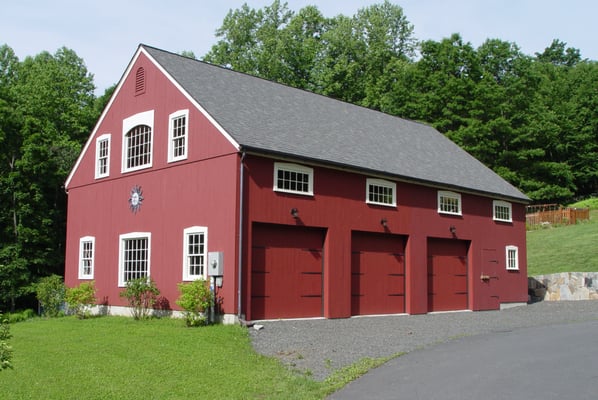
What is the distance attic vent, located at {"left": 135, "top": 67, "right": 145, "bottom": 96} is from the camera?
20438 mm

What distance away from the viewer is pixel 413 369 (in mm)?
10469

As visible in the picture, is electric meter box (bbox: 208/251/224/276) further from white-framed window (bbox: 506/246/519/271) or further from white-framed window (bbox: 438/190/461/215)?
white-framed window (bbox: 506/246/519/271)

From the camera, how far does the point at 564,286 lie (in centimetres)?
2644

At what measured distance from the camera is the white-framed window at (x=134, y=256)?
1922 centimetres

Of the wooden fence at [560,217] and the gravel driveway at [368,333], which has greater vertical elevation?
the wooden fence at [560,217]

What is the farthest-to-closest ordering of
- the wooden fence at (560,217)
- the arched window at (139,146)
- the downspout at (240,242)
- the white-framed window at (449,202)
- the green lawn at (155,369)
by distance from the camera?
1. the wooden fence at (560,217)
2. the white-framed window at (449,202)
3. the arched window at (139,146)
4. the downspout at (240,242)
5. the green lawn at (155,369)

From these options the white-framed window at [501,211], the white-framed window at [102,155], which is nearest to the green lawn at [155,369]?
the white-framed window at [102,155]

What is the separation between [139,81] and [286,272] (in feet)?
27.1

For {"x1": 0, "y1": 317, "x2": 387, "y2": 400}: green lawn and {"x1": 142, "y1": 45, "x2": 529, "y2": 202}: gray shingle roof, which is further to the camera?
{"x1": 142, "y1": 45, "x2": 529, "y2": 202}: gray shingle roof

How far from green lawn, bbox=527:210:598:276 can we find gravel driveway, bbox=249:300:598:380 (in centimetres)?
790

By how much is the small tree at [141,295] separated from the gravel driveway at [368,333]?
151 inches

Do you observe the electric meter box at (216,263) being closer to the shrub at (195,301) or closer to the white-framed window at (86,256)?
the shrub at (195,301)

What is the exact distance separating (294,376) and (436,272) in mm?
12707

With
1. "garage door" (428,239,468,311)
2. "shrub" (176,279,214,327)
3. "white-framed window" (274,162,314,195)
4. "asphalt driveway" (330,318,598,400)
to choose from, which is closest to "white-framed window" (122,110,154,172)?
"white-framed window" (274,162,314,195)
